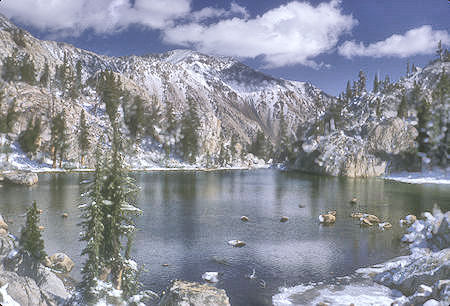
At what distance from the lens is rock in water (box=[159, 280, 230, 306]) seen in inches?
703

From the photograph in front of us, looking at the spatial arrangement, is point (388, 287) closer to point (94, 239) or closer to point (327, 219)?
point (94, 239)

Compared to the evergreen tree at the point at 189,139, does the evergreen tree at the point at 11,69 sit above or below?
above

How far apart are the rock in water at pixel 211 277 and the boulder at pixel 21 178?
202 feet

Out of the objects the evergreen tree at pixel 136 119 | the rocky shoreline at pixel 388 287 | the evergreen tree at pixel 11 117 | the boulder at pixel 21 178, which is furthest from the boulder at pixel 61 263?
the evergreen tree at pixel 136 119

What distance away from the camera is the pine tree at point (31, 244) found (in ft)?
59.5

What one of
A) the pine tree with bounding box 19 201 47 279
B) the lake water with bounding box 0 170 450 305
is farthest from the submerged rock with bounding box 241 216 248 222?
the pine tree with bounding box 19 201 47 279

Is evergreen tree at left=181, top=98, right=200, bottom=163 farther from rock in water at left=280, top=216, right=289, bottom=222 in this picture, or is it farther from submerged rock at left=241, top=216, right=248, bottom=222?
rock in water at left=280, top=216, right=289, bottom=222

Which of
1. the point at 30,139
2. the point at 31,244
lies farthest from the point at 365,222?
the point at 30,139

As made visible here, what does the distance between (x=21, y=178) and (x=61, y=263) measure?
5712 cm

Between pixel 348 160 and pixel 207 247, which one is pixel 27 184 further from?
pixel 348 160

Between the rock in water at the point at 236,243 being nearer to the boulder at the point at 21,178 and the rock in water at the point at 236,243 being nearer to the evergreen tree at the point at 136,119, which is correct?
the boulder at the point at 21,178

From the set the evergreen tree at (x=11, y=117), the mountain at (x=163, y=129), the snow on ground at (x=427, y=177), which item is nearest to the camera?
the snow on ground at (x=427, y=177)

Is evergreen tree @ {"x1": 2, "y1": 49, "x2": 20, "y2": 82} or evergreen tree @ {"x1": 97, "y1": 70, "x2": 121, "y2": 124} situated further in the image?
evergreen tree @ {"x1": 97, "y1": 70, "x2": 121, "y2": 124}

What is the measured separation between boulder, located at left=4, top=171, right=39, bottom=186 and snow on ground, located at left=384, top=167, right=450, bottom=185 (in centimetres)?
9571
